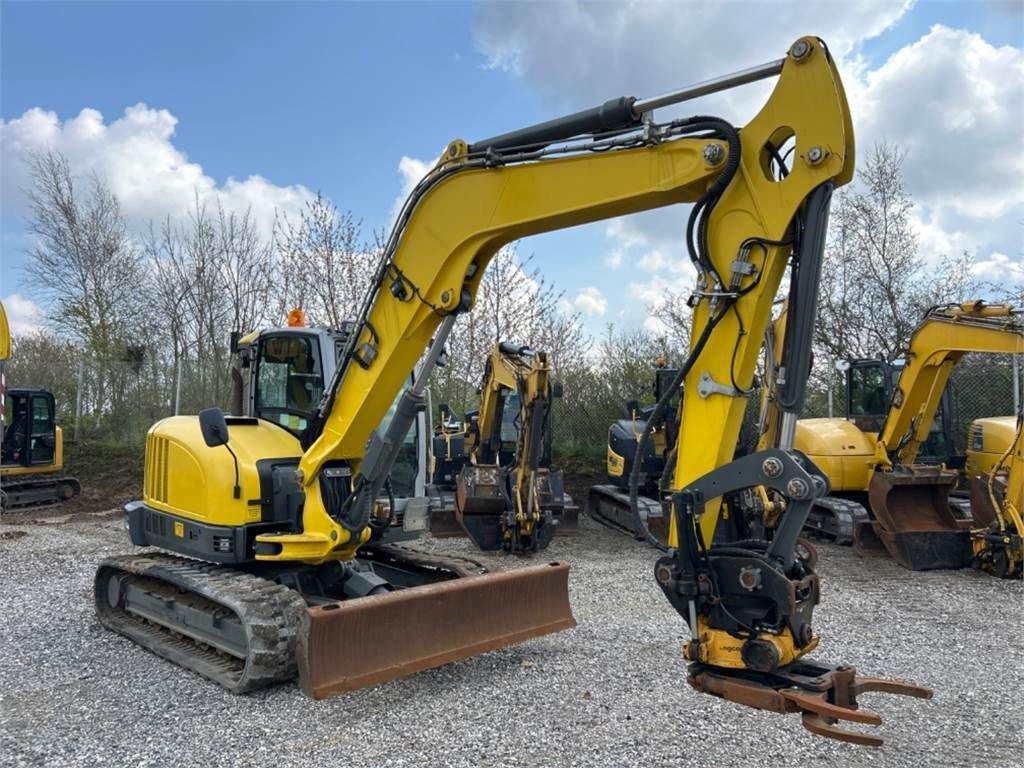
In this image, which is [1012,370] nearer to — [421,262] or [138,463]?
[421,262]

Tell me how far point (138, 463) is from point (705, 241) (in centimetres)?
1484

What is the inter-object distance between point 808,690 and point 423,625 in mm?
2586

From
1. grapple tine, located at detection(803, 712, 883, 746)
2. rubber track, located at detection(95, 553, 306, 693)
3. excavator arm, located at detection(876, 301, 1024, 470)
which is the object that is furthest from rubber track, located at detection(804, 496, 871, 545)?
grapple tine, located at detection(803, 712, 883, 746)

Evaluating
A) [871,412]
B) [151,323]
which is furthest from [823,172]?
[151,323]

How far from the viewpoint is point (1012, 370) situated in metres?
13.1

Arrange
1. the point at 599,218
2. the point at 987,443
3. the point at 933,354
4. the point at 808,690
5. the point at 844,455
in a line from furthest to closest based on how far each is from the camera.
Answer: the point at 987,443, the point at 844,455, the point at 933,354, the point at 599,218, the point at 808,690

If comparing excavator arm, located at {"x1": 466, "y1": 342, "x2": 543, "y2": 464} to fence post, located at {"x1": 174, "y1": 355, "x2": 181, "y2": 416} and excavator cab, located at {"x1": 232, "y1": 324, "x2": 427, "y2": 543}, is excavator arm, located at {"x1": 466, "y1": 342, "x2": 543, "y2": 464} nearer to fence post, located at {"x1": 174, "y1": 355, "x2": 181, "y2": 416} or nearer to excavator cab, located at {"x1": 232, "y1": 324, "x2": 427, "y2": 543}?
excavator cab, located at {"x1": 232, "y1": 324, "x2": 427, "y2": 543}

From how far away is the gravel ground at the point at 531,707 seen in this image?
161 inches

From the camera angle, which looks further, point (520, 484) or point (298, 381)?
point (520, 484)

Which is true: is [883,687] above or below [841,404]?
below

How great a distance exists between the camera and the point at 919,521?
9.41m

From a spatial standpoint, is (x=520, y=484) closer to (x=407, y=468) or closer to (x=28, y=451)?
(x=407, y=468)

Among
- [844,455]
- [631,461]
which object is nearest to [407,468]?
[631,461]

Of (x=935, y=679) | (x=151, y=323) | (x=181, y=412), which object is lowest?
(x=935, y=679)
